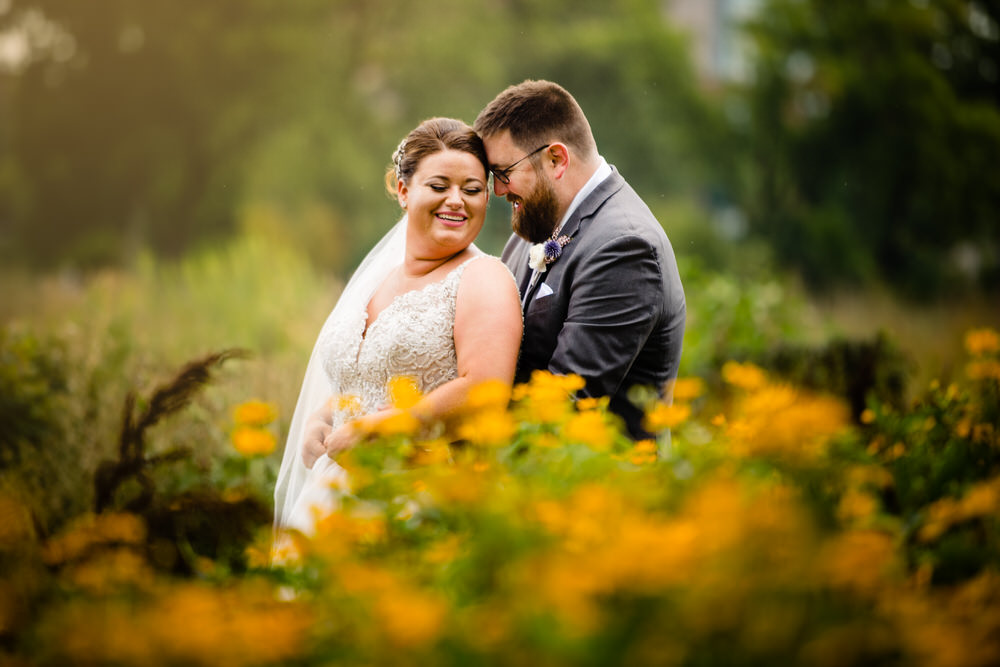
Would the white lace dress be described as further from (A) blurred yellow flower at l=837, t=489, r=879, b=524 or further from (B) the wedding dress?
(A) blurred yellow flower at l=837, t=489, r=879, b=524

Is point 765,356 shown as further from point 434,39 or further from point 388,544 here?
point 434,39

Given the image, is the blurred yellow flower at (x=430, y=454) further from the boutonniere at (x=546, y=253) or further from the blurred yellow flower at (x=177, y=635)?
the boutonniere at (x=546, y=253)

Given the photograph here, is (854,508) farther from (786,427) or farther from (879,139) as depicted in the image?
(879,139)

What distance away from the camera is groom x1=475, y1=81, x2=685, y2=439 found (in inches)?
126

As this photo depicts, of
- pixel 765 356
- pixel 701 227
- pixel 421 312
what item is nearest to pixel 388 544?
pixel 421 312

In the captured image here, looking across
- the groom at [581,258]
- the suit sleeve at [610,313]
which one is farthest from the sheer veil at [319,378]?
the suit sleeve at [610,313]

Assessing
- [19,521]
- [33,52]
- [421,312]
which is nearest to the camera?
[19,521]

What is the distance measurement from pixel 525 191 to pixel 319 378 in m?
1.16

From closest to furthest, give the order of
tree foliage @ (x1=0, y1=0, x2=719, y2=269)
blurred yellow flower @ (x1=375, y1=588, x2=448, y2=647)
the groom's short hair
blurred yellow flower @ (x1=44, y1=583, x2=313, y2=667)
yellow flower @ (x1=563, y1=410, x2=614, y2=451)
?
1. blurred yellow flower @ (x1=375, y1=588, x2=448, y2=647)
2. blurred yellow flower @ (x1=44, y1=583, x2=313, y2=667)
3. yellow flower @ (x1=563, y1=410, x2=614, y2=451)
4. the groom's short hair
5. tree foliage @ (x1=0, y1=0, x2=719, y2=269)

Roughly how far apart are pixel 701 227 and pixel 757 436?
16.1m

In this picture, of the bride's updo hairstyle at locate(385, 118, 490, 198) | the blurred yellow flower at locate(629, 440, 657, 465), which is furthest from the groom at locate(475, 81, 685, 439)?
the blurred yellow flower at locate(629, 440, 657, 465)

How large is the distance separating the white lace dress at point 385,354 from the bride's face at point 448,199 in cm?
13

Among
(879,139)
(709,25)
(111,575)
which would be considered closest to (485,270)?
(111,575)

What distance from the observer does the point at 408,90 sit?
2158 cm
